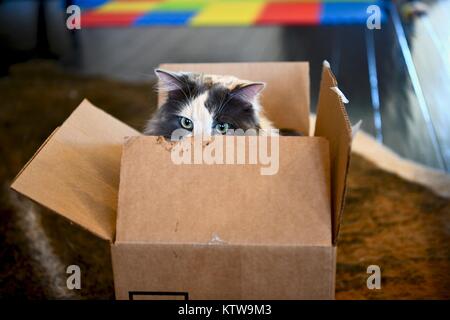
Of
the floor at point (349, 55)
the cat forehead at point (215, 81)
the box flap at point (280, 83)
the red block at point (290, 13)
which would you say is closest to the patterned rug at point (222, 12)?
the red block at point (290, 13)

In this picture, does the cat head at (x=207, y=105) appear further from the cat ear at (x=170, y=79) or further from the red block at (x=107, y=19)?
the red block at (x=107, y=19)

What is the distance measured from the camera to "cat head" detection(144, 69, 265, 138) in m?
1.25

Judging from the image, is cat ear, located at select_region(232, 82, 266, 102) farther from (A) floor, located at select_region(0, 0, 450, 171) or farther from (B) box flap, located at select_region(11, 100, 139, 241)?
(A) floor, located at select_region(0, 0, 450, 171)

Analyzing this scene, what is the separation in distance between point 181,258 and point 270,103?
2.08ft

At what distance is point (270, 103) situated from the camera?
1.50 m

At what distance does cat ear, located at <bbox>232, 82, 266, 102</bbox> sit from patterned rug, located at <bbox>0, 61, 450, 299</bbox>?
558 millimetres

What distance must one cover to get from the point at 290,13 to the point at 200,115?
2663 mm

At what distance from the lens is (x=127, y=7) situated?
409 cm

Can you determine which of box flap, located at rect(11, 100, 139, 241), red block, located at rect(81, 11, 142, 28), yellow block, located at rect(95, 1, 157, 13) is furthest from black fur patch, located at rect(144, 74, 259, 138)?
yellow block, located at rect(95, 1, 157, 13)

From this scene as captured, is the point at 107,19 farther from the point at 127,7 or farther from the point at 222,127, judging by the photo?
the point at 222,127

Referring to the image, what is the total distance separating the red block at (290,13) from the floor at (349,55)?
0.15 m

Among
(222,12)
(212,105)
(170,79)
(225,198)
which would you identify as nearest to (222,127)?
(212,105)

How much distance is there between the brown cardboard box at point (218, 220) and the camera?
0.99 meters

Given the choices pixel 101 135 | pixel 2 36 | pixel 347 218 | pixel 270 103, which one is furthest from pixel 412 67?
pixel 2 36
